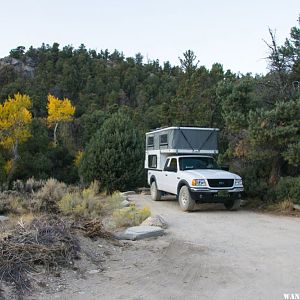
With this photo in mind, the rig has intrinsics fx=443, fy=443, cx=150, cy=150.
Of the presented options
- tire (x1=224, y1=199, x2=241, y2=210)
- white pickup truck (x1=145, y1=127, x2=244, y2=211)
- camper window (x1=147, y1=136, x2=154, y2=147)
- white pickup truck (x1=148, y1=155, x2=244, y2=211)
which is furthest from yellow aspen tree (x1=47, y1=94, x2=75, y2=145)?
tire (x1=224, y1=199, x2=241, y2=210)

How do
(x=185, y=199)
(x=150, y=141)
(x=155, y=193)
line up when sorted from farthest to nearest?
1. (x=150, y=141)
2. (x=155, y=193)
3. (x=185, y=199)

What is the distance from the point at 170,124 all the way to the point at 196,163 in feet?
45.6

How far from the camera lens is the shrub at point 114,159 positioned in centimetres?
2433

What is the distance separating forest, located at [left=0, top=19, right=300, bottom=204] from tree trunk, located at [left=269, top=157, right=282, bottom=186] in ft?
0.12

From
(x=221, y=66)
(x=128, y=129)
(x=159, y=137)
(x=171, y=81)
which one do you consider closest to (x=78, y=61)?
(x=171, y=81)

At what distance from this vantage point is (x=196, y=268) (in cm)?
764

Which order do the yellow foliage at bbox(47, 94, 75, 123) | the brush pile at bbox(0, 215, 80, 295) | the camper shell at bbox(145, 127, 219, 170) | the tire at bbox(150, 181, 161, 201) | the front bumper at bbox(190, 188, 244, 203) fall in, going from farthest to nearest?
the yellow foliage at bbox(47, 94, 75, 123) < the tire at bbox(150, 181, 161, 201) < the camper shell at bbox(145, 127, 219, 170) < the front bumper at bbox(190, 188, 244, 203) < the brush pile at bbox(0, 215, 80, 295)

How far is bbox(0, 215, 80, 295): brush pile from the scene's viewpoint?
6.48 meters

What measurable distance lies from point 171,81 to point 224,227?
55.3 metres

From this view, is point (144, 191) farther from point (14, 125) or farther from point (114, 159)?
point (14, 125)

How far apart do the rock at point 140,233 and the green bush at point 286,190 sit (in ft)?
20.1

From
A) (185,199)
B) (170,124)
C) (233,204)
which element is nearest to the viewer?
(185,199)

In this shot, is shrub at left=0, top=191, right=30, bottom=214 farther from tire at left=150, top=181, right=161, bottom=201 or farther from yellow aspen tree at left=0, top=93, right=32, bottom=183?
yellow aspen tree at left=0, top=93, right=32, bottom=183

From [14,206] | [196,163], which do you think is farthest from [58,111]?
[196,163]
